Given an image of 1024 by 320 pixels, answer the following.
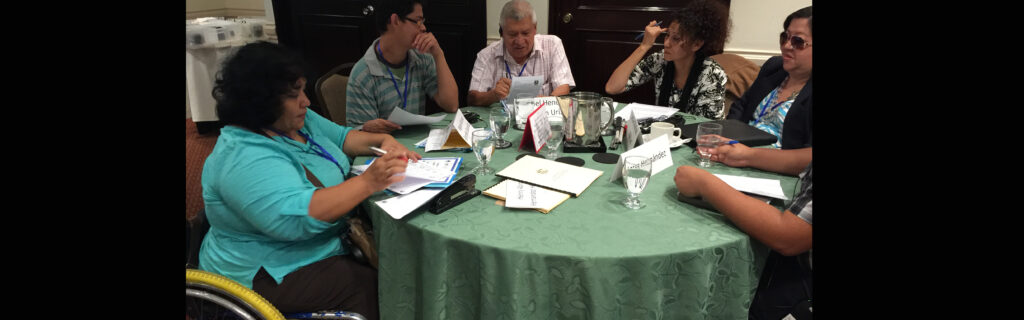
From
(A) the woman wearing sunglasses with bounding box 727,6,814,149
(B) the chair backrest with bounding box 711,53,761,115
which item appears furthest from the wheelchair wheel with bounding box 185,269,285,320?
(B) the chair backrest with bounding box 711,53,761,115

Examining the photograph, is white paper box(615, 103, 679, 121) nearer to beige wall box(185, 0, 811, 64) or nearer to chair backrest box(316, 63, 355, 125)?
chair backrest box(316, 63, 355, 125)

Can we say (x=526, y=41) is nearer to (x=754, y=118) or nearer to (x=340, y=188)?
(x=754, y=118)

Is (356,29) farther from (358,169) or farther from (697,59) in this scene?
(358,169)

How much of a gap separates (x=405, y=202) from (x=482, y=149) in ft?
1.08

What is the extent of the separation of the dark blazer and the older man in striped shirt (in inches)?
38.6

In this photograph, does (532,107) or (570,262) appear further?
(532,107)

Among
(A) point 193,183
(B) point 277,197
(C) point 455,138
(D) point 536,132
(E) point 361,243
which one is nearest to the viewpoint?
(B) point 277,197

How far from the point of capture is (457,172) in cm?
155

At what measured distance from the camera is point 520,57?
9.78 feet

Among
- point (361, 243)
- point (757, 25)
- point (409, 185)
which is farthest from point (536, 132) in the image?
point (757, 25)

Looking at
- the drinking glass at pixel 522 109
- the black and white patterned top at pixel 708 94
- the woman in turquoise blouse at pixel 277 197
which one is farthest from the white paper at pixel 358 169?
the black and white patterned top at pixel 708 94

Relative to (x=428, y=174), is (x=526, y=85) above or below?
above

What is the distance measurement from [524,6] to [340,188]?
6.15 ft
